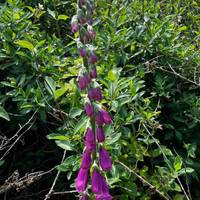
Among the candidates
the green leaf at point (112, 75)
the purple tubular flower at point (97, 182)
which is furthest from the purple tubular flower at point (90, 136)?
the green leaf at point (112, 75)

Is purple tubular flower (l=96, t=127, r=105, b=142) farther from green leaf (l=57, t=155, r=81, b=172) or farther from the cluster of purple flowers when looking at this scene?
green leaf (l=57, t=155, r=81, b=172)

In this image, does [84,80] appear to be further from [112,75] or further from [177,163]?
[177,163]

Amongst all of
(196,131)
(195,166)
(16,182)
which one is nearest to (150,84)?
(196,131)

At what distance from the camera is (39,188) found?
3121mm

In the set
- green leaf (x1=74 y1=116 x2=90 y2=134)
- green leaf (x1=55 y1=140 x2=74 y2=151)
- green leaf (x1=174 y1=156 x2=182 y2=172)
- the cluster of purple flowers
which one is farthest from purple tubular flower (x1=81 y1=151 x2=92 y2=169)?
green leaf (x1=174 y1=156 x2=182 y2=172)

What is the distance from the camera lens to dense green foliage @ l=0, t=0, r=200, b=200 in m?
2.70

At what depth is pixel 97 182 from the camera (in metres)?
1.96

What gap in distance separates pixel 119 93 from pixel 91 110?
1.00 metres

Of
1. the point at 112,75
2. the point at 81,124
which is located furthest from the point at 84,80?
the point at 112,75

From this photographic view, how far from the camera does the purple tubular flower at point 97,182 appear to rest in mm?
1952

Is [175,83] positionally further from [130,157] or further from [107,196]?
[107,196]

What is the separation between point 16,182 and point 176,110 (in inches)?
56.6

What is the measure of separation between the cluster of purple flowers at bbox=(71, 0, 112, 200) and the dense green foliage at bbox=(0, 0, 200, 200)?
474mm

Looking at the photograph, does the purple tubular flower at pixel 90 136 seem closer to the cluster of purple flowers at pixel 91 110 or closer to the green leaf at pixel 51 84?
the cluster of purple flowers at pixel 91 110
